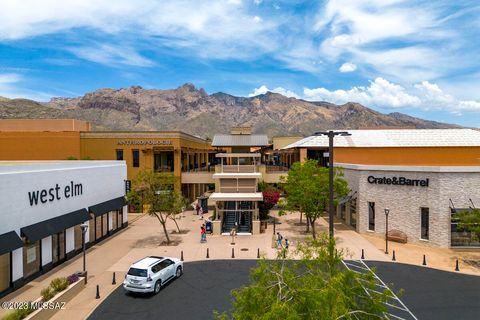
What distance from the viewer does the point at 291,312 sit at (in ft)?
23.3

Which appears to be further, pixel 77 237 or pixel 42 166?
pixel 77 237

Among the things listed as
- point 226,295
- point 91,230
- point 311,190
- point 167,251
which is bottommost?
point 226,295

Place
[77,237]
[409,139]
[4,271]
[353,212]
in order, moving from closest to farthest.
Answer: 1. [4,271]
2. [77,237]
3. [353,212]
4. [409,139]

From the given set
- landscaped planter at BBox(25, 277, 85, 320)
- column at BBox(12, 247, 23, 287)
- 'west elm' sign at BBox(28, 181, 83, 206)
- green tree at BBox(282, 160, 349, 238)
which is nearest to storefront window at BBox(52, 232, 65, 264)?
'west elm' sign at BBox(28, 181, 83, 206)

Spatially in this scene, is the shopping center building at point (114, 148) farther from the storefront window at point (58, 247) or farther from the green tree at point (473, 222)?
Answer: the green tree at point (473, 222)

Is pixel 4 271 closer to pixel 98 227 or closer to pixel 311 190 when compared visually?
pixel 98 227

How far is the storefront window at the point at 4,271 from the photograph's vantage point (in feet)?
58.2

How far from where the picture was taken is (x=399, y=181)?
95.0ft

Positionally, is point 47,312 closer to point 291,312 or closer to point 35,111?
point 291,312

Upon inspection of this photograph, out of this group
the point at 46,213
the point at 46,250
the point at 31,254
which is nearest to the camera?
the point at 31,254

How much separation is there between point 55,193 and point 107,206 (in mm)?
7714

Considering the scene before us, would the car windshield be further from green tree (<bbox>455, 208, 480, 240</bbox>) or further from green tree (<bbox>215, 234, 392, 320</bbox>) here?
green tree (<bbox>455, 208, 480, 240</bbox>)

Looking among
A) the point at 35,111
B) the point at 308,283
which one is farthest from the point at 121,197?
the point at 35,111

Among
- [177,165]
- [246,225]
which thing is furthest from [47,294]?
[177,165]
